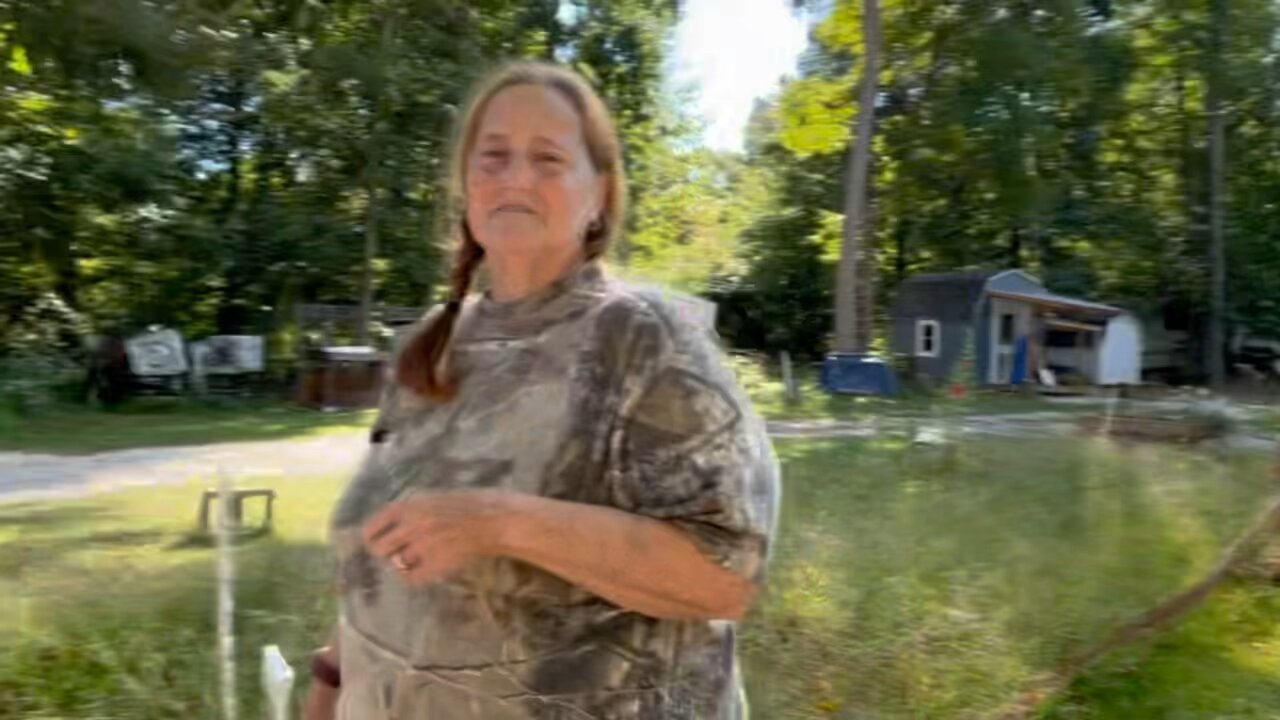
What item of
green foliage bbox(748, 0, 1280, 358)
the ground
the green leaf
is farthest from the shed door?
the green leaf

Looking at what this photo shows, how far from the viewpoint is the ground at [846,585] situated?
2889 millimetres

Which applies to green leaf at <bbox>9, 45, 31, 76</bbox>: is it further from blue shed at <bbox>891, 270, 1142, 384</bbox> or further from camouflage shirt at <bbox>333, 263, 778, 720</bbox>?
blue shed at <bbox>891, 270, 1142, 384</bbox>

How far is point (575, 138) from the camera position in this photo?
82 cm

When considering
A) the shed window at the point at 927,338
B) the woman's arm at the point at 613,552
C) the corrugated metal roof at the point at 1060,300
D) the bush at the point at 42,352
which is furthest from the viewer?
the bush at the point at 42,352

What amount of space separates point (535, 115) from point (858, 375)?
6.01 meters

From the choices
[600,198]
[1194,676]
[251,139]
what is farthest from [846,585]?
[251,139]

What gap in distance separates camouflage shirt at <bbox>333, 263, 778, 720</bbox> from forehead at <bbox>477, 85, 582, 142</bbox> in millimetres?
120

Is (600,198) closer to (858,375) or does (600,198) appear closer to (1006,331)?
(858,375)

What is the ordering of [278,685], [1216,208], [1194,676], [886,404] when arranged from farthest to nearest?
[1216,208] → [886,404] → [1194,676] → [278,685]

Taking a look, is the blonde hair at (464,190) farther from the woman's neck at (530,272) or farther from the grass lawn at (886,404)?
the grass lawn at (886,404)

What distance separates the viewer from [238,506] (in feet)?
13.6

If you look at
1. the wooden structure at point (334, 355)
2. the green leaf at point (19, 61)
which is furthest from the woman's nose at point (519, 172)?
the wooden structure at point (334, 355)

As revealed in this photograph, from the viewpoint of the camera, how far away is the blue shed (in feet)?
22.0

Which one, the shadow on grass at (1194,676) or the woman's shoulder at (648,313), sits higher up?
the woman's shoulder at (648,313)
